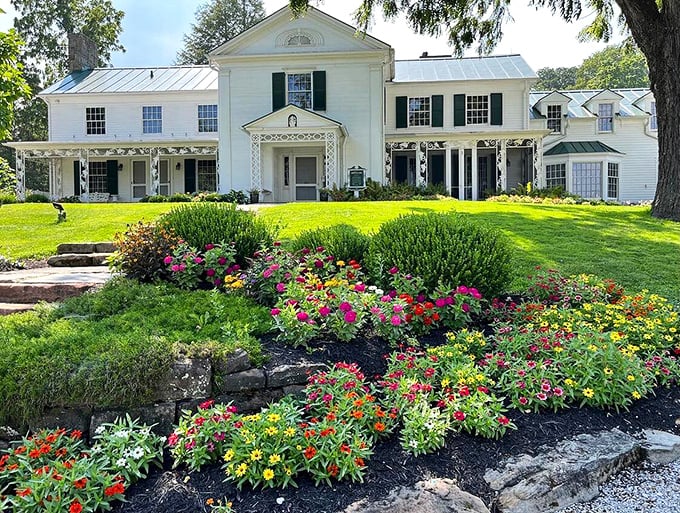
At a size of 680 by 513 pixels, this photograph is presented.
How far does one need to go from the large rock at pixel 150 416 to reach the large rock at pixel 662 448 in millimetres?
2823

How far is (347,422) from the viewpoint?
3.09m

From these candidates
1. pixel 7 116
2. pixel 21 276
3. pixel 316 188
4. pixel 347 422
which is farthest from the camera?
pixel 316 188

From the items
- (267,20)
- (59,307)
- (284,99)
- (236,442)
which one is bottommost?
(236,442)

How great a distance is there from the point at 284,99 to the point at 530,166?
419 inches

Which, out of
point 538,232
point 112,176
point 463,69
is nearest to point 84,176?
point 112,176

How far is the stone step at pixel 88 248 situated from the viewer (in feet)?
24.2

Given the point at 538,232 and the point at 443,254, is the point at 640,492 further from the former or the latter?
the point at 538,232

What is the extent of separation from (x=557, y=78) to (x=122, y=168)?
4267cm

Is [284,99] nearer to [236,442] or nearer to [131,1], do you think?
[236,442]

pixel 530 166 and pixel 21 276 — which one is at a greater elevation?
pixel 530 166

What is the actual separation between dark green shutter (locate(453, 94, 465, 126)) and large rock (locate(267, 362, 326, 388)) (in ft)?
62.8

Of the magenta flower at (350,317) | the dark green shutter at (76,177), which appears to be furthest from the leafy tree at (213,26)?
the magenta flower at (350,317)

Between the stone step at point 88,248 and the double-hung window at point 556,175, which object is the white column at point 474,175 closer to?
the double-hung window at point 556,175

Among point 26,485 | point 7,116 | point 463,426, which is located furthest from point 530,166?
point 26,485
